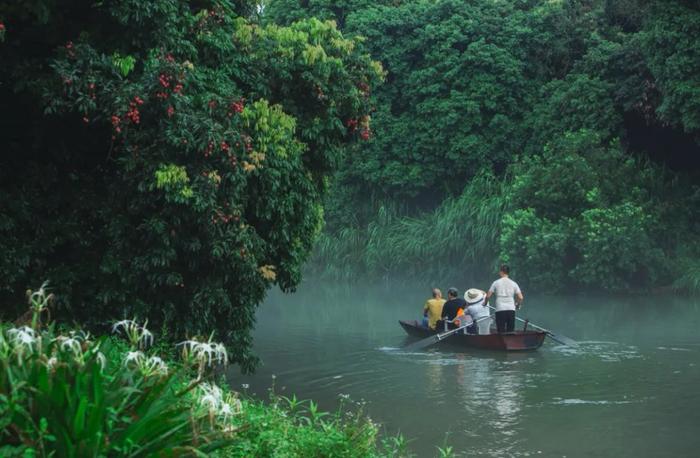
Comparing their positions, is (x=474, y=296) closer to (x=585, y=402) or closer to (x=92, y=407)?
(x=585, y=402)

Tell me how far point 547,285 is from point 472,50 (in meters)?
10.1

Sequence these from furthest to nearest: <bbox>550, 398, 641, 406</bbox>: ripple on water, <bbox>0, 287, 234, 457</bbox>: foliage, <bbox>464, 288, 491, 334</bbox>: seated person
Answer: <bbox>464, 288, 491, 334</bbox>: seated person
<bbox>550, 398, 641, 406</bbox>: ripple on water
<bbox>0, 287, 234, 457</bbox>: foliage

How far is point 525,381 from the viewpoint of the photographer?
1875 centimetres

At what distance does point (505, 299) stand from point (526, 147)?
18.1 meters

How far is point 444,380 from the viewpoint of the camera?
62.9 ft

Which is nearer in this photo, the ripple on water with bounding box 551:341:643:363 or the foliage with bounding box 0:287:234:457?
the foliage with bounding box 0:287:234:457

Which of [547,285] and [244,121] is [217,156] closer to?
[244,121]

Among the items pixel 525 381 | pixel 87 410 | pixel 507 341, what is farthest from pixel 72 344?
pixel 507 341

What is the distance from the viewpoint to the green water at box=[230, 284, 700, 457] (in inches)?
553

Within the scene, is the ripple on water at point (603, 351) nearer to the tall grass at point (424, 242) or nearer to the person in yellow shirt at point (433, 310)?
the person in yellow shirt at point (433, 310)

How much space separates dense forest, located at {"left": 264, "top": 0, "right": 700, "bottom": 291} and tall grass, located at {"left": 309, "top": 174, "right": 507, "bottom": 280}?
0.07 m

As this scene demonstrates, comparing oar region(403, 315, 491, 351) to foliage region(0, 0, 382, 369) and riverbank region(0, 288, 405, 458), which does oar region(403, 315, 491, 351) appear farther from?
riverbank region(0, 288, 405, 458)

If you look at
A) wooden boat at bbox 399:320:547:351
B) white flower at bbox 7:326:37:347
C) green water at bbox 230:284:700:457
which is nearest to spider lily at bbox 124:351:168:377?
white flower at bbox 7:326:37:347

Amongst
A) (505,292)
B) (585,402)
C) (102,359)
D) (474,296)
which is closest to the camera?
(102,359)
